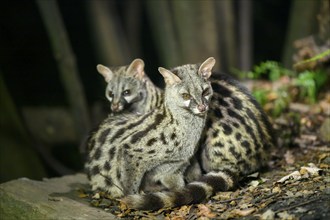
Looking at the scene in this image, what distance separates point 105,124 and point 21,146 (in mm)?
2487

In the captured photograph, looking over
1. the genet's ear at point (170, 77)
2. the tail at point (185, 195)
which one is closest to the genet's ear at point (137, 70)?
the genet's ear at point (170, 77)

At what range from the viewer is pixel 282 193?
5191mm

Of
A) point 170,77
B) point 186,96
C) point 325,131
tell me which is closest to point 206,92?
point 186,96

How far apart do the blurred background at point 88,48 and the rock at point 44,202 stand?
6.20 feet

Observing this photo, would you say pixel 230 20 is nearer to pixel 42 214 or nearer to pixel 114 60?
pixel 114 60

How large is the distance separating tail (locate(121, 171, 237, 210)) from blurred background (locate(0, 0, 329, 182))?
3.38 meters

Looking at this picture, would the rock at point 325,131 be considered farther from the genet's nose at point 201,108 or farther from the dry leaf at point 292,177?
the genet's nose at point 201,108

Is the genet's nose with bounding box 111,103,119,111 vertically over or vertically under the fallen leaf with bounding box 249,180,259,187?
over

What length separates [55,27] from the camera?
8547 mm

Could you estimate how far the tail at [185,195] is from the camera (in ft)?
16.9

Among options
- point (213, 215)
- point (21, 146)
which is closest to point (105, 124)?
point (213, 215)

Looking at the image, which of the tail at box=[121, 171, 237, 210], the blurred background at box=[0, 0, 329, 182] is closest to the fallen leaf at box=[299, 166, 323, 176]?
the tail at box=[121, 171, 237, 210]

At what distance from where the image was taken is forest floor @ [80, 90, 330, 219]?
475 cm

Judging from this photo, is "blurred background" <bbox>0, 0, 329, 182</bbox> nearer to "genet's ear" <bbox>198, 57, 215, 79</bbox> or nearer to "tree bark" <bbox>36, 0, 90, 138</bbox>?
"tree bark" <bbox>36, 0, 90, 138</bbox>
